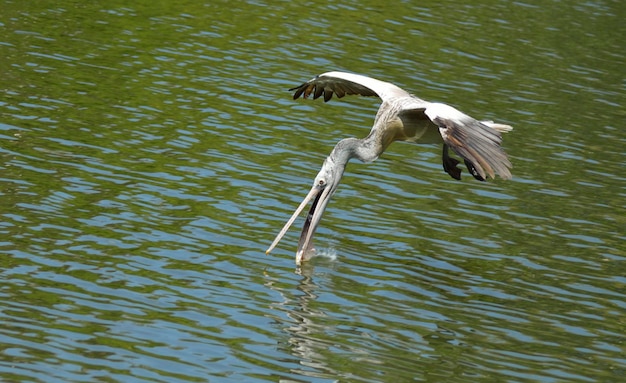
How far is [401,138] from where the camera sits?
1373 cm

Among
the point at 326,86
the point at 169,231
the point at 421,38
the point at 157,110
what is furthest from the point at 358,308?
the point at 421,38

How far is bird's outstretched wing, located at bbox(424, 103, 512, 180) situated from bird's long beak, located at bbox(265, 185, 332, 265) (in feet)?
5.10

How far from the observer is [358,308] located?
10977 millimetres

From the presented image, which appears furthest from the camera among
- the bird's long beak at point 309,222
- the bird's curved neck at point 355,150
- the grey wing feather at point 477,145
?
the bird's curved neck at point 355,150

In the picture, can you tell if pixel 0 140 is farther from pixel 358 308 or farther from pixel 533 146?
pixel 533 146

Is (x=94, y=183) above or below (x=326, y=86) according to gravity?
below

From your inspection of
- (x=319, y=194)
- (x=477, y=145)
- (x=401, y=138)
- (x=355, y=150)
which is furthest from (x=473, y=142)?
(x=401, y=138)

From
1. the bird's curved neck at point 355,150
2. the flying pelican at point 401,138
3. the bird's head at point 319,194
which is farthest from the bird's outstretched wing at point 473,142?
the bird's head at point 319,194

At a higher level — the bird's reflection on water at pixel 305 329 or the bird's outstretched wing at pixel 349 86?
the bird's outstretched wing at pixel 349 86

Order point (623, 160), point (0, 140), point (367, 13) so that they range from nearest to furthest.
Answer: point (0, 140)
point (623, 160)
point (367, 13)

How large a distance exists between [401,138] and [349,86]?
72.6 inches

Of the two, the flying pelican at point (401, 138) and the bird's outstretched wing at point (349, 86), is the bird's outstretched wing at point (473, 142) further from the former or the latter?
the bird's outstretched wing at point (349, 86)

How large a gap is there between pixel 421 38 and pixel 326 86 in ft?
34.5

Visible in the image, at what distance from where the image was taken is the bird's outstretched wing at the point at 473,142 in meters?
10.9
